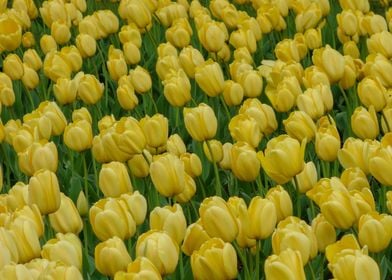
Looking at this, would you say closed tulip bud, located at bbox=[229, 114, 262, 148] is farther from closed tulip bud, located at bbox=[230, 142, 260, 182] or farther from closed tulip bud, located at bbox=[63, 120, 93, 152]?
closed tulip bud, located at bbox=[63, 120, 93, 152]

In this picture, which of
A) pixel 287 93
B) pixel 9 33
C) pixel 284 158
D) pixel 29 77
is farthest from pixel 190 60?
pixel 284 158

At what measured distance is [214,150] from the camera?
109 inches

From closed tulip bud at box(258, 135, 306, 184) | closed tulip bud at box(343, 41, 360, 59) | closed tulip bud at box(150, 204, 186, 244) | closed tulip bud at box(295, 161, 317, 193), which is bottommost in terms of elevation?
closed tulip bud at box(343, 41, 360, 59)

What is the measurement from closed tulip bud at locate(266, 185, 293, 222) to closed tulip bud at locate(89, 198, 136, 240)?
340 millimetres

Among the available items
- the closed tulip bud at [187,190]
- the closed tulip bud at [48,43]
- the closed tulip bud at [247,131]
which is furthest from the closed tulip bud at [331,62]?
the closed tulip bud at [48,43]

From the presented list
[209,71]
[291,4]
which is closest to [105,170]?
[209,71]

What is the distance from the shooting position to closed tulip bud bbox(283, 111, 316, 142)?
266cm

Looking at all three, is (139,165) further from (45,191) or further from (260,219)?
(260,219)

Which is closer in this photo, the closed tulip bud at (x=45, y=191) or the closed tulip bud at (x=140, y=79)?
the closed tulip bud at (x=45, y=191)

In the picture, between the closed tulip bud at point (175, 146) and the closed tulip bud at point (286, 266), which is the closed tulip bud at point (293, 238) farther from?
the closed tulip bud at point (175, 146)

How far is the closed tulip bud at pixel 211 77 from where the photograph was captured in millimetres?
3127

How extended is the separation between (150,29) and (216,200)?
272 cm

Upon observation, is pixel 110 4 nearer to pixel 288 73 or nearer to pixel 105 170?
pixel 288 73

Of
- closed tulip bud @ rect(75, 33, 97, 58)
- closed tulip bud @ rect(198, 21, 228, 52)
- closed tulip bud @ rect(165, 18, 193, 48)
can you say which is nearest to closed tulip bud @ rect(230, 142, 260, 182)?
closed tulip bud @ rect(198, 21, 228, 52)
